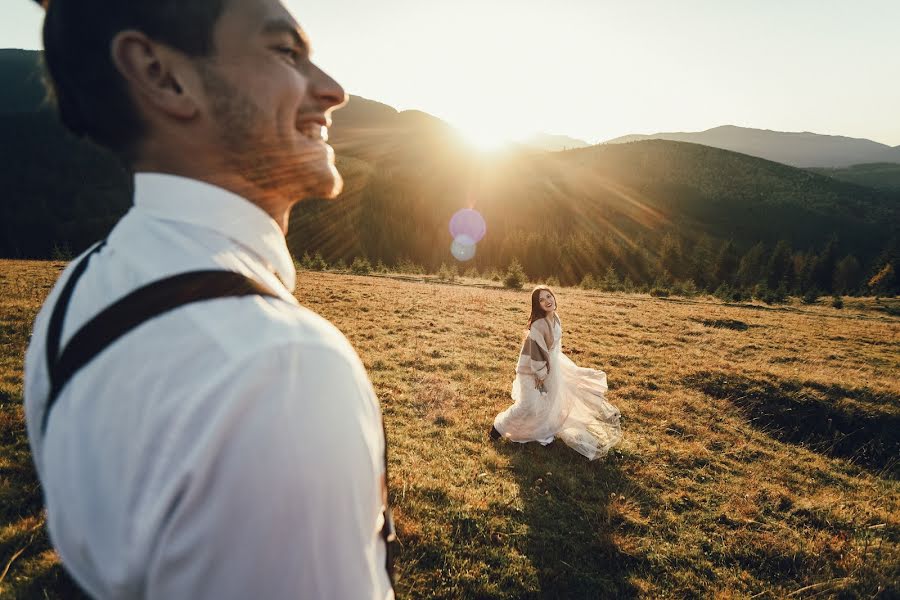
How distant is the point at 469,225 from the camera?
81.0 m

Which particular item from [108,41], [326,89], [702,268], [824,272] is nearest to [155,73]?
[108,41]

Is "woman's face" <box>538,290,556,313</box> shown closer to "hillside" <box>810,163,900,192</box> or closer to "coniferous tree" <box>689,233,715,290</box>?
"coniferous tree" <box>689,233,715,290</box>

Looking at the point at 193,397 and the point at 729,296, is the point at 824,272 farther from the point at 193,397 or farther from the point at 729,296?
the point at 193,397

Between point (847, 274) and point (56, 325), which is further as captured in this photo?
point (847, 274)

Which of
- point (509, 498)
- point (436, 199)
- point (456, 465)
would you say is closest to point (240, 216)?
point (509, 498)

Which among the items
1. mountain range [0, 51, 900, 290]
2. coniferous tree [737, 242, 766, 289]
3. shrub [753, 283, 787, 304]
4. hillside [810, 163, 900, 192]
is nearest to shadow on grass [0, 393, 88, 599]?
shrub [753, 283, 787, 304]

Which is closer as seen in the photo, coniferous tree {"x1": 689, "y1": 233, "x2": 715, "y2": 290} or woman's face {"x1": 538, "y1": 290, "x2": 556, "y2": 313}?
woman's face {"x1": 538, "y1": 290, "x2": 556, "y2": 313}

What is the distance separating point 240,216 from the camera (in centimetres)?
79

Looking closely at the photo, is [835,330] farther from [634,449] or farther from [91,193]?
[91,193]

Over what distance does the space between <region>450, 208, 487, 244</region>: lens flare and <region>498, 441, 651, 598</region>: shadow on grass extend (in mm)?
69433

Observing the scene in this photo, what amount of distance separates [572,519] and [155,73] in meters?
5.23

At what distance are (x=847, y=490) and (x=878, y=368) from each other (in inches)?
317

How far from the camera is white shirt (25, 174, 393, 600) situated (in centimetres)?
50

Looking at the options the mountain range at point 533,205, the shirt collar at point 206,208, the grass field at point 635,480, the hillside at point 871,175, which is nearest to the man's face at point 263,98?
the shirt collar at point 206,208
